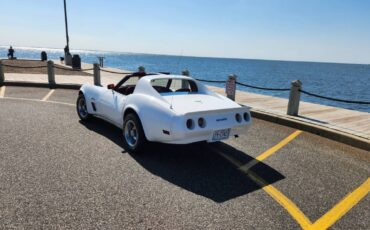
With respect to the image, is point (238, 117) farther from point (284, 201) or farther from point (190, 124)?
point (284, 201)

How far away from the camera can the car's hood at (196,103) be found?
4.60m

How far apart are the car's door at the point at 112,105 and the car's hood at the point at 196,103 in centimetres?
106

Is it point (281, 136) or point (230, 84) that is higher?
point (230, 84)

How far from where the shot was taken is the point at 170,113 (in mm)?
4461

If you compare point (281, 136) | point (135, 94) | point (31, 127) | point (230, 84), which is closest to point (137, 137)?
point (135, 94)

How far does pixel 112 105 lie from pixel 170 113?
1888mm

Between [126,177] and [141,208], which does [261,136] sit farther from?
[141,208]

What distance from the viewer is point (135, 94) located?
17.3ft

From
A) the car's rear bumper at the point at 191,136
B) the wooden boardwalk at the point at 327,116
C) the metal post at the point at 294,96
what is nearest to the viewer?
the car's rear bumper at the point at 191,136

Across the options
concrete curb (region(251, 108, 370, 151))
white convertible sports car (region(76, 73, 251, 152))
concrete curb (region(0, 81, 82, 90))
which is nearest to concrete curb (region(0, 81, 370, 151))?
concrete curb (region(251, 108, 370, 151))

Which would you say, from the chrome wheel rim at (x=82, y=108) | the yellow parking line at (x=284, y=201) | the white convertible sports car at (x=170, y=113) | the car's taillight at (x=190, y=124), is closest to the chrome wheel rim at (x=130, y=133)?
the white convertible sports car at (x=170, y=113)

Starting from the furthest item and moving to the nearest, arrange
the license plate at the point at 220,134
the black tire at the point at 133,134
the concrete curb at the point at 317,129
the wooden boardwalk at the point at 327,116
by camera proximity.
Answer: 1. the wooden boardwalk at the point at 327,116
2. the concrete curb at the point at 317,129
3. the black tire at the point at 133,134
4. the license plate at the point at 220,134

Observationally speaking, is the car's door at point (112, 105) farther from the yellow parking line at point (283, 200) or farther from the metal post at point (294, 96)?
the metal post at point (294, 96)

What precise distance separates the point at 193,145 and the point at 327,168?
2458 millimetres
